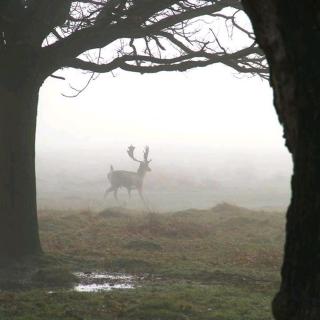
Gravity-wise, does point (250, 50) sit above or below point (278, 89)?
above

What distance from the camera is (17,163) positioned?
37.8 ft

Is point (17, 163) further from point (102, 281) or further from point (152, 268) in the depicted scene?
point (152, 268)

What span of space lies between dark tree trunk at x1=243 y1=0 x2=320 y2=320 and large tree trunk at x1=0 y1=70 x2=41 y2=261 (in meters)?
7.69

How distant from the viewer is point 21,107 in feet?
37.7

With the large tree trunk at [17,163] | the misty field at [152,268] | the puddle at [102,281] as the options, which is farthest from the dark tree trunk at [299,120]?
the large tree trunk at [17,163]

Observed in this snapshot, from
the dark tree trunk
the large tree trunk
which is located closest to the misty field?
the large tree trunk

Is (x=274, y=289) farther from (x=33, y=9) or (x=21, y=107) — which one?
(x=33, y=9)

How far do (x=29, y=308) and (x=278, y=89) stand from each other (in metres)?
4.91

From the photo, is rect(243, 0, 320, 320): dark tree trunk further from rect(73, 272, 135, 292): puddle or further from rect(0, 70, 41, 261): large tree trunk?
rect(0, 70, 41, 261): large tree trunk

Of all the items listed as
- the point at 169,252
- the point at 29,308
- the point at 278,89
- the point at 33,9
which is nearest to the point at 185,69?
the point at 33,9

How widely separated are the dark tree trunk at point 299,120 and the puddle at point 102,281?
584 cm

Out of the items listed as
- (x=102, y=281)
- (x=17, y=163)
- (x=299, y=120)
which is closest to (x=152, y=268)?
(x=102, y=281)

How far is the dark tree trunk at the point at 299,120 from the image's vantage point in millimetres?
4090

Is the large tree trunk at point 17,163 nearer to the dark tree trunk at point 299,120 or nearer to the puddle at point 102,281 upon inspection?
the puddle at point 102,281
